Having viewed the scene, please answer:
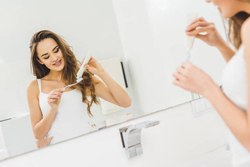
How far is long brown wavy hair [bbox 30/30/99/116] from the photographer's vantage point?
115cm

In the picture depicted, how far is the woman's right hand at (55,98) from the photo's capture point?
118 cm

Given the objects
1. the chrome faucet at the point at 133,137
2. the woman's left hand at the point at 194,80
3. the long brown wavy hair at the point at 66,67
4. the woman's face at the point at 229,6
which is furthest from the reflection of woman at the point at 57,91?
the woman's face at the point at 229,6

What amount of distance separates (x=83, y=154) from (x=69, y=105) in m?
0.19

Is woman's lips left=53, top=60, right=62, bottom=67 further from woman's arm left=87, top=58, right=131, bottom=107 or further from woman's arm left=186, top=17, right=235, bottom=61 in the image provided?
woman's arm left=186, top=17, right=235, bottom=61

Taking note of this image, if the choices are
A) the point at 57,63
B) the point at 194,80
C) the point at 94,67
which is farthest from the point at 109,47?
the point at 194,80

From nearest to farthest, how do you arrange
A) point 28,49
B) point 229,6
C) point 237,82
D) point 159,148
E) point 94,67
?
point 237,82
point 229,6
point 28,49
point 94,67
point 159,148

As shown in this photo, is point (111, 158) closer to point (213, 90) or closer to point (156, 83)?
point (156, 83)

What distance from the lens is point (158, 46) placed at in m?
1.51

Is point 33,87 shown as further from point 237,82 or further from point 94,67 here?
point 237,82

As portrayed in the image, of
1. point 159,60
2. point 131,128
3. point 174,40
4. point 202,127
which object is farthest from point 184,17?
point 131,128

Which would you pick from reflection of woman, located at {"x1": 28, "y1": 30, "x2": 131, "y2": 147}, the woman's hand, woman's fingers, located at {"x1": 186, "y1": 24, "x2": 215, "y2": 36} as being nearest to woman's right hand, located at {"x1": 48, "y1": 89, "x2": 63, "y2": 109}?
reflection of woman, located at {"x1": 28, "y1": 30, "x2": 131, "y2": 147}

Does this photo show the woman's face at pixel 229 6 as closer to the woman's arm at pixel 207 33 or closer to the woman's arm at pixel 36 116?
the woman's arm at pixel 207 33

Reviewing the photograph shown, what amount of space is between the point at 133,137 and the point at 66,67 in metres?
0.37

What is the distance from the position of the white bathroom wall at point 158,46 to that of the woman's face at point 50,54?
273mm
